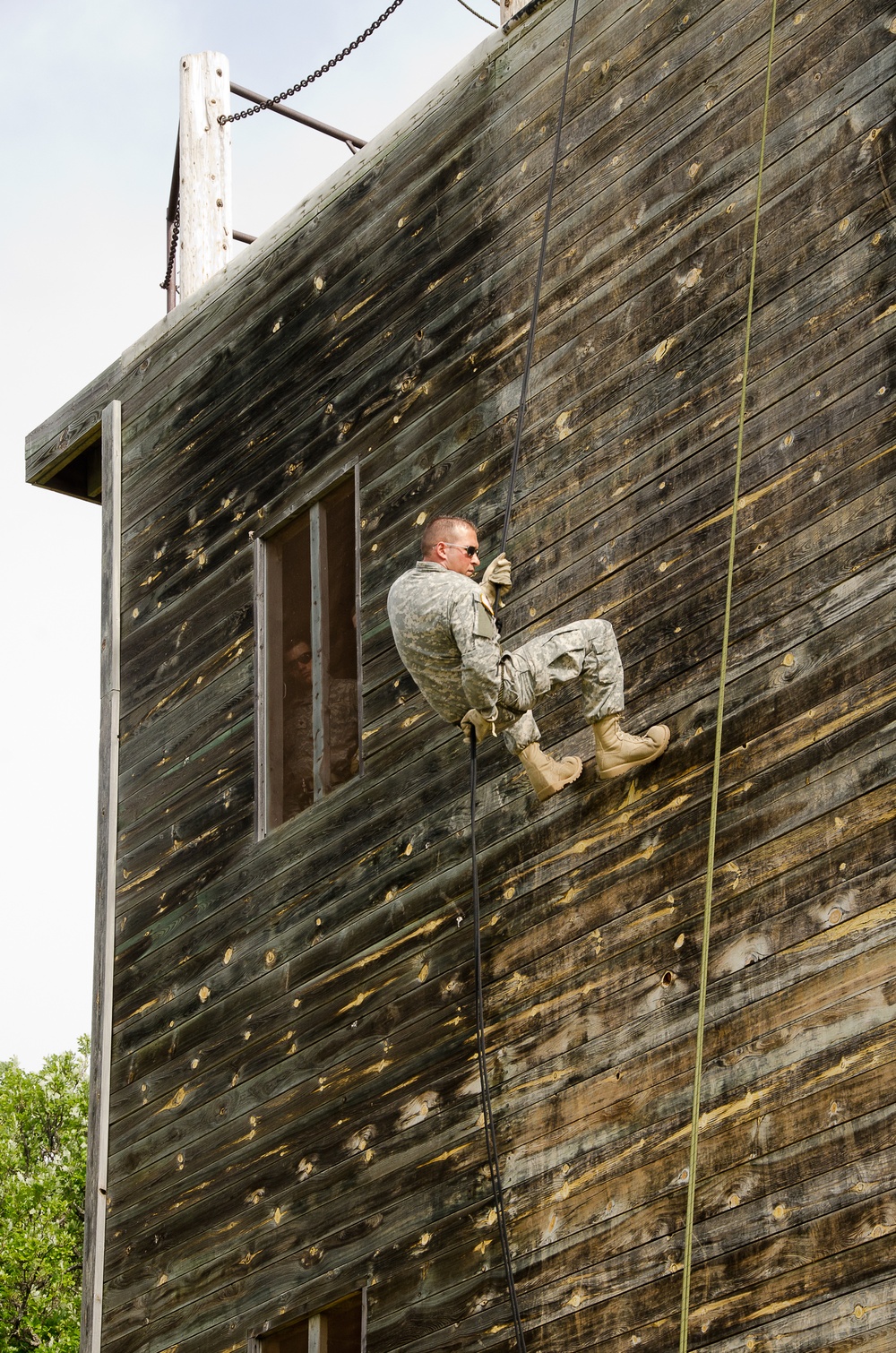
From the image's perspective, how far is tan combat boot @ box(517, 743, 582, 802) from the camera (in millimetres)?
7211

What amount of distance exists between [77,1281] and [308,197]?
18906 mm

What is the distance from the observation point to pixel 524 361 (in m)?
8.35

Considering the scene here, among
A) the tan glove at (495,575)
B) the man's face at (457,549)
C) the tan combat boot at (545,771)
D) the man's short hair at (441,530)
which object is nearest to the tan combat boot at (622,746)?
the tan combat boot at (545,771)

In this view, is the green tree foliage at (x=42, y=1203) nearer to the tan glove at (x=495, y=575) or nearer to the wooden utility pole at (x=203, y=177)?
the wooden utility pole at (x=203, y=177)

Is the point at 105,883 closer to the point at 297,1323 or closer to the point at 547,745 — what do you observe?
the point at 297,1323

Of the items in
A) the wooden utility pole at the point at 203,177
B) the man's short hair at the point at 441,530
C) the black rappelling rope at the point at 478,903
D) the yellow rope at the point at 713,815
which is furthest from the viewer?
the wooden utility pole at the point at 203,177

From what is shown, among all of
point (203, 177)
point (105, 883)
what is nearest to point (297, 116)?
point (203, 177)

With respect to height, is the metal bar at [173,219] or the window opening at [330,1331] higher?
the metal bar at [173,219]

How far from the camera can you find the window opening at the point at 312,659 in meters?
9.20

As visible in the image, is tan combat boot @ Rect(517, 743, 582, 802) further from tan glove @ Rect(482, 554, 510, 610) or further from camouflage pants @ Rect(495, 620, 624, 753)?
tan glove @ Rect(482, 554, 510, 610)

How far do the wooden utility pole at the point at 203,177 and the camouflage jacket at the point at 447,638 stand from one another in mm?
4607

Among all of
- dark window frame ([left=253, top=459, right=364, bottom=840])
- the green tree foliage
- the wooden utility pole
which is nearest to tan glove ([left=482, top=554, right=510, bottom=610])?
dark window frame ([left=253, top=459, right=364, bottom=840])

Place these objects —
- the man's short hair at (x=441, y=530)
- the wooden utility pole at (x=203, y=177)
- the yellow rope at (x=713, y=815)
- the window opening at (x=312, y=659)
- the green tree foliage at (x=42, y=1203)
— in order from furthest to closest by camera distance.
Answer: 1. the green tree foliage at (x=42, y=1203)
2. the wooden utility pole at (x=203, y=177)
3. the window opening at (x=312, y=659)
4. the man's short hair at (x=441, y=530)
5. the yellow rope at (x=713, y=815)

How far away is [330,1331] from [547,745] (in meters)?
2.60
